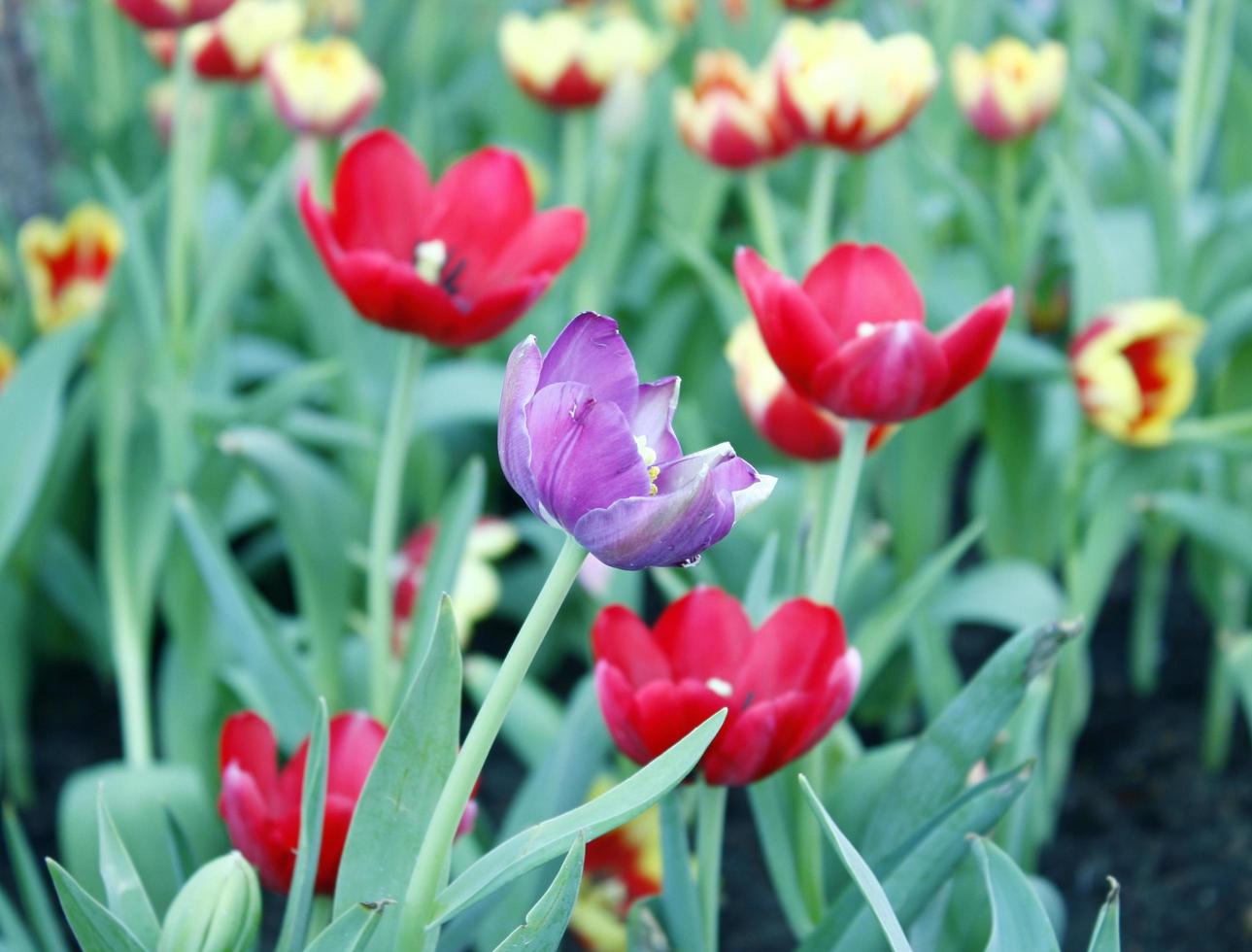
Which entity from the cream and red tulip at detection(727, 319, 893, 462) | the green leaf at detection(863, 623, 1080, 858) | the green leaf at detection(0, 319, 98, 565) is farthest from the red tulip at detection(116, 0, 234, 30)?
the green leaf at detection(863, 623, 1080, 858)

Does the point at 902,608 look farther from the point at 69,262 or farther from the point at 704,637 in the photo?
the point at 69,262

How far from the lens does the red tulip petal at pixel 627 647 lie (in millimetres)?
774

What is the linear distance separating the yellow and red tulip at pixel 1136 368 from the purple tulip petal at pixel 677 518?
0.76 meters

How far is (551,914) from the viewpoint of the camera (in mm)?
615

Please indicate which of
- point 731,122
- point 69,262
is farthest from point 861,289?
point 69,262

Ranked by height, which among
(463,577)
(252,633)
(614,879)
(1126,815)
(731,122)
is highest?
(731,122)

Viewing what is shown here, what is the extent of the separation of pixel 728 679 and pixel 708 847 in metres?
0.10

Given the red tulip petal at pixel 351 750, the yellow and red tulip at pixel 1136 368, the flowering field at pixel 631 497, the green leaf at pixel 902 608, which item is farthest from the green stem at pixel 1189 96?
the red tulip petal at pixel 351 750

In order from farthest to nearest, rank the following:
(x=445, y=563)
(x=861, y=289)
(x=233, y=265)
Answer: (x=233, y=265) < (x=445, y=563) < (x=861, y=289)

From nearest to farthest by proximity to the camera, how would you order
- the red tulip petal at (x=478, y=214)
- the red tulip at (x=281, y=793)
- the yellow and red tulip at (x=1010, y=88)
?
the red tulip at (x=281, y=793) < the red tulip petal at (x=478, y=214) < the yellow and red tulip at (x=1010, y=88)

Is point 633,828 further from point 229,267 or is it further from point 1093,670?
point 1093,670

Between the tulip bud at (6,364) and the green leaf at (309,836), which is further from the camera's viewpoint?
the tulip bud at (6,364)

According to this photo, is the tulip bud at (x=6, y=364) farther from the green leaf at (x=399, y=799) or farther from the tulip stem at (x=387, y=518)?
the green leaf at (x=399, y=799)

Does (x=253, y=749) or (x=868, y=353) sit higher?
(x=868, y=353)
